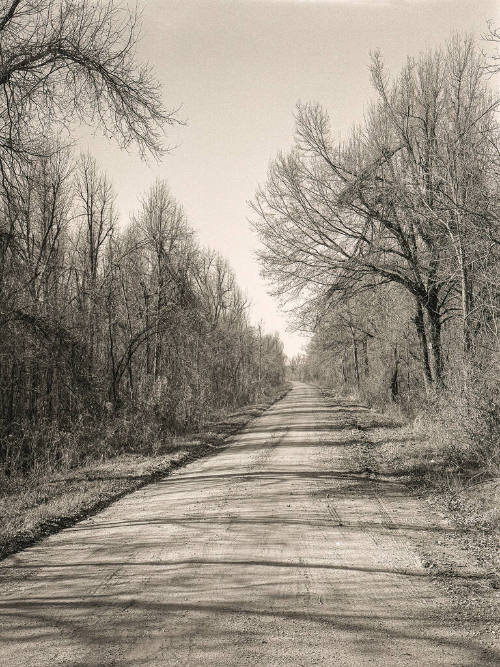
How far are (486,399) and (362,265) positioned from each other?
26.2ft

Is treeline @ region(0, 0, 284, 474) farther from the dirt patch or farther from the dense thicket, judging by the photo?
the dirt patch

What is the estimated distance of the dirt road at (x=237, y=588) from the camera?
398 centimetres

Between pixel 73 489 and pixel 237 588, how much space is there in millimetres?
6557

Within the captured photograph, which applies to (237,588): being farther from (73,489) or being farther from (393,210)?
(393,210)

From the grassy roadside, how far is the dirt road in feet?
1.29

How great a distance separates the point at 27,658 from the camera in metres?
3.91

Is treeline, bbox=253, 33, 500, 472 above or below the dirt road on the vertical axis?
above

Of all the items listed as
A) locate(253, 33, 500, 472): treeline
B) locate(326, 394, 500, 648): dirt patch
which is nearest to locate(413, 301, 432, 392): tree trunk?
locate(253, 33, 500, 472): treeline

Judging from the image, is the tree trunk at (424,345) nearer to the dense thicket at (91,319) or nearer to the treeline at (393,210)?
the treeline at (393,210)

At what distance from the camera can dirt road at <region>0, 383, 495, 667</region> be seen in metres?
3.98

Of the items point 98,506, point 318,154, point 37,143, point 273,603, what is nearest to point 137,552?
point 273,603

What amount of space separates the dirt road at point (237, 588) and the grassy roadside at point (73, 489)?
1.29 feet

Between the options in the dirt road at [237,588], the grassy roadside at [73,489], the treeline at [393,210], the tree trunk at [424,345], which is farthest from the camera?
the tree trunk at [424,345]

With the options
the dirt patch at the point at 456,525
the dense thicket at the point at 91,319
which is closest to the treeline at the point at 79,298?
the dense thicket at the point at 91,319
